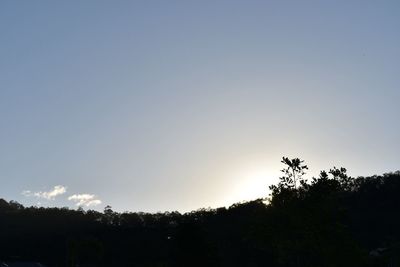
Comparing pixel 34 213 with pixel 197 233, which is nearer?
pixel 197 233

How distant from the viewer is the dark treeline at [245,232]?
A: 109 feet

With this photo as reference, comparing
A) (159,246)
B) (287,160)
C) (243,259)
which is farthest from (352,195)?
(287,160)

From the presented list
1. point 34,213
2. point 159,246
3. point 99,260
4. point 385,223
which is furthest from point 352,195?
point 34,213

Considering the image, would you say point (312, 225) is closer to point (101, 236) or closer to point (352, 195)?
point (352, 195)

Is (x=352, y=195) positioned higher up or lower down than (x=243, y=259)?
higher up

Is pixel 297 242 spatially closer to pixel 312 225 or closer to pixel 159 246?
pixel 312 225

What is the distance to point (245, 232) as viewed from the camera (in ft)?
128

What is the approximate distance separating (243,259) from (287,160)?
70.0 meters

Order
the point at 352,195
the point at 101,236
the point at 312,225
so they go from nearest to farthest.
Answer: the point at 312,225, the point at 352,195, the point at 101,236

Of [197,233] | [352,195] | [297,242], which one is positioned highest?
[352,195]

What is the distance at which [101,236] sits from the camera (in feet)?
412

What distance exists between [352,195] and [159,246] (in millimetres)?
39438

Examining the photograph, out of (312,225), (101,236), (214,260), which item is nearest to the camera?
(312,225)

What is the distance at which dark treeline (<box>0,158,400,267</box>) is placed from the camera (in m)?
33.2
